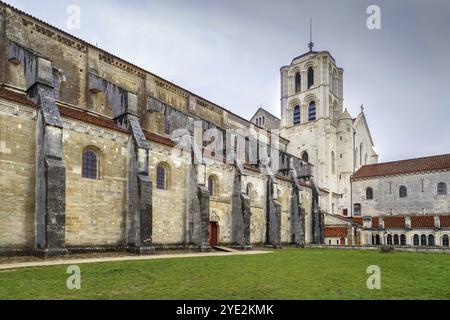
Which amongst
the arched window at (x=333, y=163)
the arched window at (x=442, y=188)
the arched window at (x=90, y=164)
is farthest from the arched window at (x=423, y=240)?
the arched window at (x=90, y=164)

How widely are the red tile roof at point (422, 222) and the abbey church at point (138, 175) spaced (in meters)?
0.11

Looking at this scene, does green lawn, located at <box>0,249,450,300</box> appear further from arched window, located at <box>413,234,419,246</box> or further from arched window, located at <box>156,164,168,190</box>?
arched window, located at <box>413,234,419,246</box>

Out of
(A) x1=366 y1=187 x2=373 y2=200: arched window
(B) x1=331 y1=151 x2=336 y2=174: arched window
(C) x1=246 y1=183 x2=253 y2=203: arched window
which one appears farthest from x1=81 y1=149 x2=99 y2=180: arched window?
(A) x1=366 y1=187 x2=373 y2=200: arched window

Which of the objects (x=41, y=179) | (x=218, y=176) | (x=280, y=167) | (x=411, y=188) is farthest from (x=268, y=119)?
(x=41, y=179)

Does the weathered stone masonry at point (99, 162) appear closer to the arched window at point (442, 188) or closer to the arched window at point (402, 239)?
the arched window at point (402, 239)

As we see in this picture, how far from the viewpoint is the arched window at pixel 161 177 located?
24.4 metres

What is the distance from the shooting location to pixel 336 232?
42219 millimetres

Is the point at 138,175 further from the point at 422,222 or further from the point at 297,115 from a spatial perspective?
the point at 297,115

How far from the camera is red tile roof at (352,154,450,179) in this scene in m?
43.7

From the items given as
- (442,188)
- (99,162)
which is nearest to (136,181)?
(99,162)

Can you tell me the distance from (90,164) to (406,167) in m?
39.8

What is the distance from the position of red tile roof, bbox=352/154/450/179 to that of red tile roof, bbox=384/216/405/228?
6701 millimetres

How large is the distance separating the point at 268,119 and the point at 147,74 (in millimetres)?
29683

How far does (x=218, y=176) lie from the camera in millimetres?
29312
